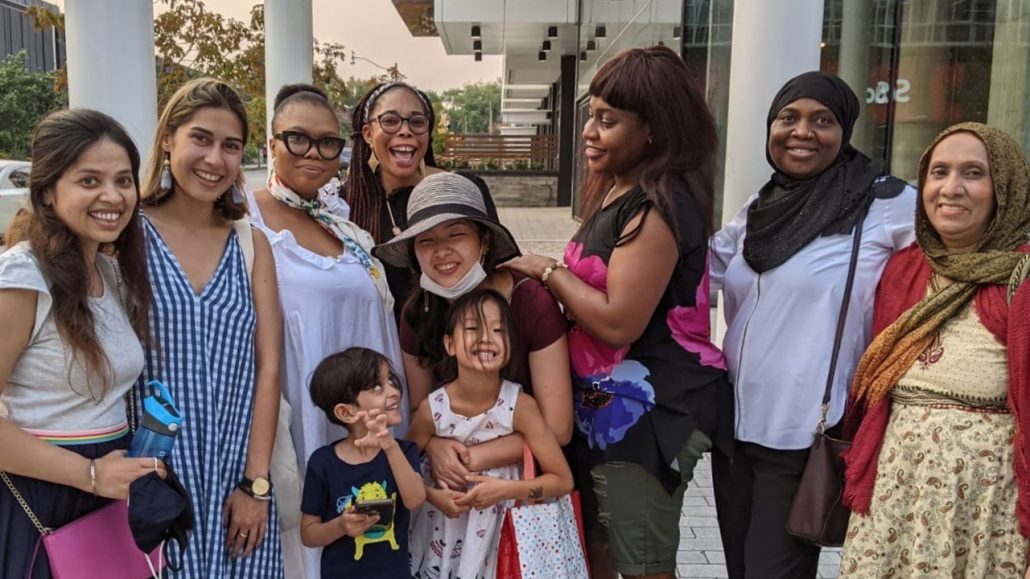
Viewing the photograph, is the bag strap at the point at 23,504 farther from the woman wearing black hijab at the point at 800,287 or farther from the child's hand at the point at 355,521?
the woman wearing black hijab at the point at 800,287

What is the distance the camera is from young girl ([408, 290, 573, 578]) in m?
2.38

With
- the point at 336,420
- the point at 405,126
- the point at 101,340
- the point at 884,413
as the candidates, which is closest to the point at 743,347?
the point at 884,413

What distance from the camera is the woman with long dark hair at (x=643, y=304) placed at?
2396 millimetres

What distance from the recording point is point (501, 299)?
2412 mm

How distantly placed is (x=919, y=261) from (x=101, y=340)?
87.2 inches

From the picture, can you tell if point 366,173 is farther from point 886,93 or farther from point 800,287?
point 886,93

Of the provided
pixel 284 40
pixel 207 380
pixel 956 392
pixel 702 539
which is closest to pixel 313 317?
pixel 207 380

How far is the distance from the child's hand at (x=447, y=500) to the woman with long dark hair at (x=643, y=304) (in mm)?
437

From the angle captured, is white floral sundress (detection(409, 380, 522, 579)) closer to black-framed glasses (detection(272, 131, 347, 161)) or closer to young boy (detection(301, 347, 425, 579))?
young boy (detection(301, 347, 425, 579))

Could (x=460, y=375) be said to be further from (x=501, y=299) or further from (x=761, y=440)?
(x=761, y=440)

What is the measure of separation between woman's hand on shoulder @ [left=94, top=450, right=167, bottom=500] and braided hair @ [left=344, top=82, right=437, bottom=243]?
1.37 m

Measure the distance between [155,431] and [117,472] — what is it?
0.41 feet

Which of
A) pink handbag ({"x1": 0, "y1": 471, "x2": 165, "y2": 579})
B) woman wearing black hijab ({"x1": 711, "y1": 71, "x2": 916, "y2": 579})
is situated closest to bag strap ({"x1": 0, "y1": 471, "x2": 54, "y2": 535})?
pink handbag ({"x1": 0, "y1": 471, "x2": 165, "y2": 579})

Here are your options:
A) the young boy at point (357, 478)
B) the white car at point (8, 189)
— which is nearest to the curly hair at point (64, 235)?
the young boy at point (357, 478)
